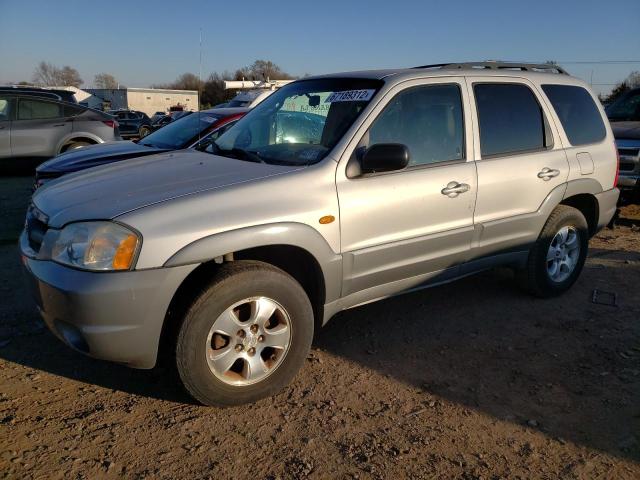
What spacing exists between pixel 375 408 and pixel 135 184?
1.84 meters

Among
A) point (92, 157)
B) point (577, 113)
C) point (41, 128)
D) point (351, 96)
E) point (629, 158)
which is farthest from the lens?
point (41, 128)

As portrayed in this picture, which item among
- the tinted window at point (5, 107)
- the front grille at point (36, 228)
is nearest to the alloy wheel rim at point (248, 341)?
the front grille at point (36, 228)

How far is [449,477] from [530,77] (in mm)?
3273

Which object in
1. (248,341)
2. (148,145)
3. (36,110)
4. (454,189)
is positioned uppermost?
(36,110)

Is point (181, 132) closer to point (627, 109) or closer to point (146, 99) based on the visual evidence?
point (627, 109)

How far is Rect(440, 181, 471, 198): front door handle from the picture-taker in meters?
3.56

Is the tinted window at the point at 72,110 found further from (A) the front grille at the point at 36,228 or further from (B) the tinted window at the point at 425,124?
(B) the tinted window at the point at 425,124

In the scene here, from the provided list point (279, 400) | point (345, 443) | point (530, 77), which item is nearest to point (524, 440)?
point (345, 443)

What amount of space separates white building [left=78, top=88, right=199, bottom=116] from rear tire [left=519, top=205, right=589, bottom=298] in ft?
154

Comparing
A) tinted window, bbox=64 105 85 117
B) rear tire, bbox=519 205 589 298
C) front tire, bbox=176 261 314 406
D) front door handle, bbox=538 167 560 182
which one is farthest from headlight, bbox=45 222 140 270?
tinted window, bbox=64 105 85 117

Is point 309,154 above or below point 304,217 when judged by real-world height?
above

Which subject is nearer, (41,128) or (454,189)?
(454,189)

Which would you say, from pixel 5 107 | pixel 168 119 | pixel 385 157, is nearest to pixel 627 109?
pixel 385 157

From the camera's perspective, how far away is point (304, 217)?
2.96m
